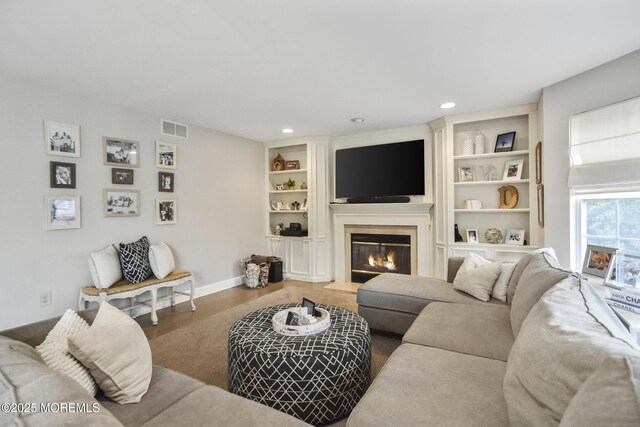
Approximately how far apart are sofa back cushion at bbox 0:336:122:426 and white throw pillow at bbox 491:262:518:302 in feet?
8.95

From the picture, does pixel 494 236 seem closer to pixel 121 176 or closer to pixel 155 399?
pixel 155 399

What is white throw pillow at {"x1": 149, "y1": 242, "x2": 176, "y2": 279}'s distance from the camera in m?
3.52

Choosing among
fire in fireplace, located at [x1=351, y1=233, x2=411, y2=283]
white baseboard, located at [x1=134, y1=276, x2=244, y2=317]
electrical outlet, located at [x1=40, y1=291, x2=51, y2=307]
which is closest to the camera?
electrical outlet, located at [x1=40, y1=291, x2=51, y2=307]

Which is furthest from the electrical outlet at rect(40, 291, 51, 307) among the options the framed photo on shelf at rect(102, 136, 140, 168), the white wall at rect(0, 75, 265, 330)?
the framed photo on shelf at rect(102, 136, 140, 168)

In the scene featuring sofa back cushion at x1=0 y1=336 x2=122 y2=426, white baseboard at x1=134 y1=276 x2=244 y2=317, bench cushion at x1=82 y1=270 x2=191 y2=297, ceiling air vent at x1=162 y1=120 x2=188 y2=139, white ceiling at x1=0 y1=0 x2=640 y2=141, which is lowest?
white baseboard at x1=134 y1=276 x2=244 y2=317

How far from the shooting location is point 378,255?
503cm

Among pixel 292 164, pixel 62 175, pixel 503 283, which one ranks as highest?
pixel 292 164

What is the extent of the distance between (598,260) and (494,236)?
181 centimetres

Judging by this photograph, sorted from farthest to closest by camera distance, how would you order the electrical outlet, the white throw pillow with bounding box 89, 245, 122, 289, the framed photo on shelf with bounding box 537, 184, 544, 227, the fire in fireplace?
1. the fire in fireplace
2. the framed photo on shelf with bounding box 537, 184, 544, 227
3. the white throw pillow with bounding box 89, 245, 122, 289
4. the electrical outlet

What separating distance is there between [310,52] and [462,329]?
226 centimetres

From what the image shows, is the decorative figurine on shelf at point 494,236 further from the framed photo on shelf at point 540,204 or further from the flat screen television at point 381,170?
the flat screen television at point 381,170

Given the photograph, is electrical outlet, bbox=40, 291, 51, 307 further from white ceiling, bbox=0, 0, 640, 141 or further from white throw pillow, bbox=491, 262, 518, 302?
white throw pillow, bbox=491, 262, 518, 302

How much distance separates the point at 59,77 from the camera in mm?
2768

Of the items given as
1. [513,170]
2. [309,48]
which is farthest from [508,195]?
[309,48]
